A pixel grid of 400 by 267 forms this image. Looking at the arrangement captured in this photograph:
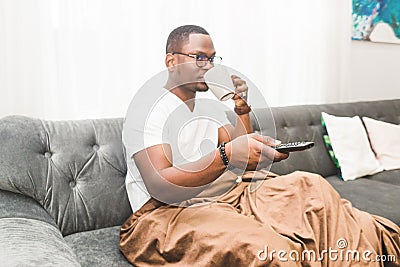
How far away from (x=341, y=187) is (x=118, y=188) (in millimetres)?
1060

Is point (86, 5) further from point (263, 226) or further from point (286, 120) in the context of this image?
point (263, 226)

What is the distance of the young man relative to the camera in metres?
1.27

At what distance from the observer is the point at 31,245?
1.20m

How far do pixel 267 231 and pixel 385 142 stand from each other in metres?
1.57

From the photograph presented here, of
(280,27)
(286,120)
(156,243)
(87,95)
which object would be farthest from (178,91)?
(280,27)

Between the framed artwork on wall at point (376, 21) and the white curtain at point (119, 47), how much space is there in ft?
1.32

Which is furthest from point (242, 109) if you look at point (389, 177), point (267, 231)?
point (389, 177)

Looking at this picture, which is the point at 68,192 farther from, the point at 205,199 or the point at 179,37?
the point at 179,37

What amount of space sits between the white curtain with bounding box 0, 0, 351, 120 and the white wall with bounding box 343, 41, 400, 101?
489mm

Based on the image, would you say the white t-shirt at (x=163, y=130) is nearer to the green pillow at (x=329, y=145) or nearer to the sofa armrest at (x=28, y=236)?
the sofa armrest at (x=28, y=236)

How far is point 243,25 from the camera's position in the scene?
2.59m

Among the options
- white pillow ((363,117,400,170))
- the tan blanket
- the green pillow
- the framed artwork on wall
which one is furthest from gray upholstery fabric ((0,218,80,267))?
the framed artwork on wall

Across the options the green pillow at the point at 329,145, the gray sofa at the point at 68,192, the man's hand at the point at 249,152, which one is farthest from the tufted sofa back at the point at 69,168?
the green pillow at the point at 329,145

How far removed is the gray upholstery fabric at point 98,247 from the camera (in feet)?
4.68
